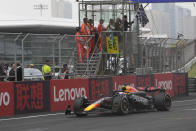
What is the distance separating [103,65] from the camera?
21.3 meters


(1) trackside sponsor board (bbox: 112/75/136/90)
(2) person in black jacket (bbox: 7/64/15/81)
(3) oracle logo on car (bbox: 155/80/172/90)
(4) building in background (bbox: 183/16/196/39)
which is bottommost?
(3) oracle logo on car (bbox: 155/80/172/90)

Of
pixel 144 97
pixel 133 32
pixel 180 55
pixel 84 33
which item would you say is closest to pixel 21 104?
pixel 144 97

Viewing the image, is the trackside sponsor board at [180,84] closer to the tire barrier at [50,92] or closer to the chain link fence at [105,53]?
the chain link fence at [105,53]

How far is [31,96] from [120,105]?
3853 millimetres

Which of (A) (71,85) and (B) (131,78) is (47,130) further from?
(B) (131,78)

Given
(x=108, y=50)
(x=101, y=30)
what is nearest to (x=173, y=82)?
(x=108, y=50)

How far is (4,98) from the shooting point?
51.3 ft

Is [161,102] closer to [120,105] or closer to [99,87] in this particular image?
[120,105]

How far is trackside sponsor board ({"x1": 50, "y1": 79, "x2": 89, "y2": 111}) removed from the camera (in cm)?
1738

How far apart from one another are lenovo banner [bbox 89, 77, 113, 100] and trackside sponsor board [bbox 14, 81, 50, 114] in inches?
87.6

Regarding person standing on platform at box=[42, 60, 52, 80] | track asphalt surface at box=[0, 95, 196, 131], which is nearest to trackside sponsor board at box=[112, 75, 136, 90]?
person standing on platform at box=[42, 60, 52, 80]

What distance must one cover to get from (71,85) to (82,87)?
0.57 meters

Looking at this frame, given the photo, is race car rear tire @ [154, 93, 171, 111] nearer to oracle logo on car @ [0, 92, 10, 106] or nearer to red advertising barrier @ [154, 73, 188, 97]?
oracle logo on car @ [0, 92, 10, 106]

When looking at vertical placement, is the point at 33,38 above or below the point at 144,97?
above
